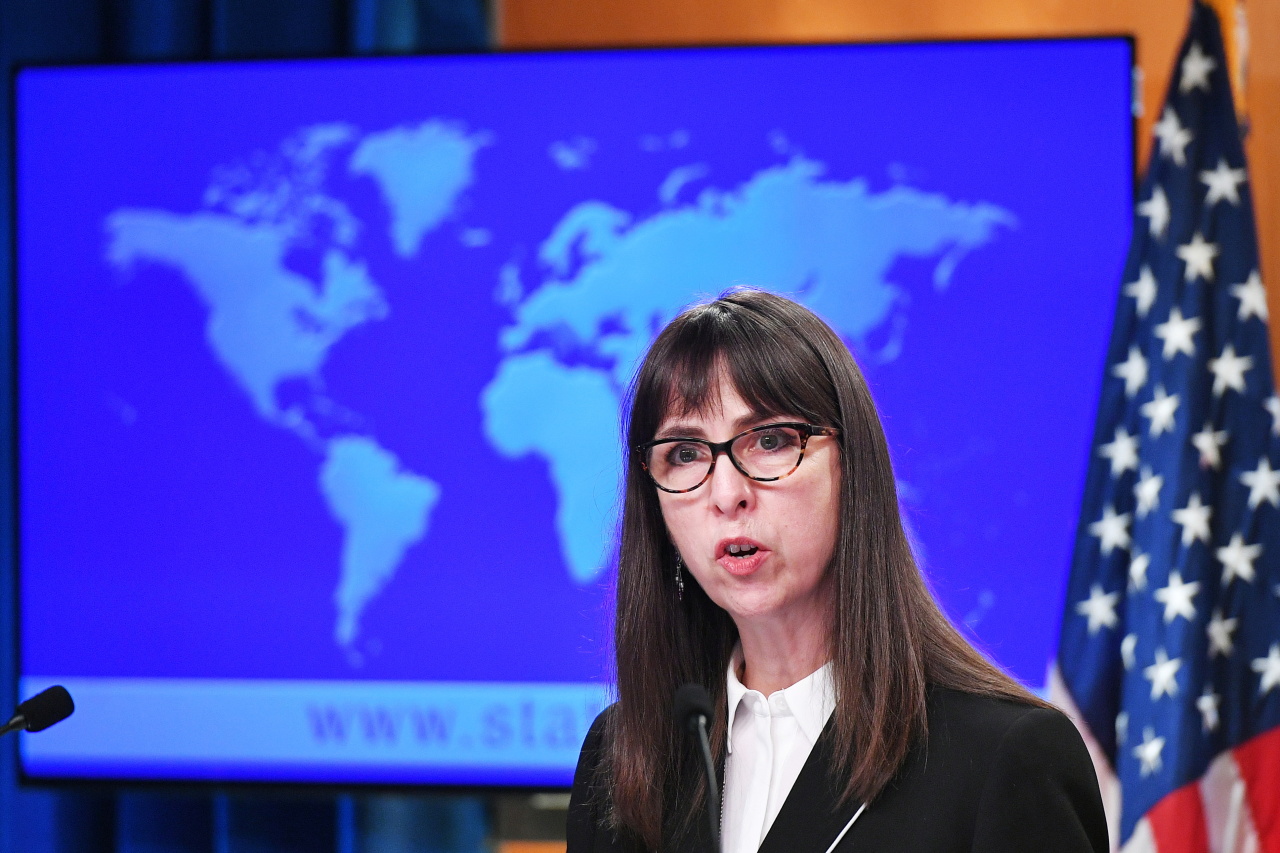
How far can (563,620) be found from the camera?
3008mm

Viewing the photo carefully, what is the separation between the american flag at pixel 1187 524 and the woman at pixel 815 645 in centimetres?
147

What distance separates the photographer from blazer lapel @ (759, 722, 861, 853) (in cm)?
134

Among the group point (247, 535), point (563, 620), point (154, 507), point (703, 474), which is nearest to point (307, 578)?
point (247, 535)

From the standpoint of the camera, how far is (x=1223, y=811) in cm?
265

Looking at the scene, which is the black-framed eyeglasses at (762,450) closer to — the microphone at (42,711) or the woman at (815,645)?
the woman at (815,645)

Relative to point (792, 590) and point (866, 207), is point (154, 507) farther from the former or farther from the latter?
point (792, 590)

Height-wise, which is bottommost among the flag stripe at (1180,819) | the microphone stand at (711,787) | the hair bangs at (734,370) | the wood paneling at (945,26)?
the flag stripe at (1180,819)

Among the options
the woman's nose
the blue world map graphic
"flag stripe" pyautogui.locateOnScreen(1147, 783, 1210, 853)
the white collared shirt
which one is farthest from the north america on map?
the woman's nose

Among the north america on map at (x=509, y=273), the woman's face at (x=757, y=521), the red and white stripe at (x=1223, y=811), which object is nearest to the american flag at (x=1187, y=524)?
the red and white stripe at (x=1223, y=811)

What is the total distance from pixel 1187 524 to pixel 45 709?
2.24 metres

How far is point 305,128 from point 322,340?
1.75ft

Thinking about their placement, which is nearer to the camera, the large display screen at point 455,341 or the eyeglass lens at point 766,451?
the eyeglass lens at point 766,451

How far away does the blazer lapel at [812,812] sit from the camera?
1.34 metres

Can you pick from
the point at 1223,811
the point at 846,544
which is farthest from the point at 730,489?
the point at 1223,811
